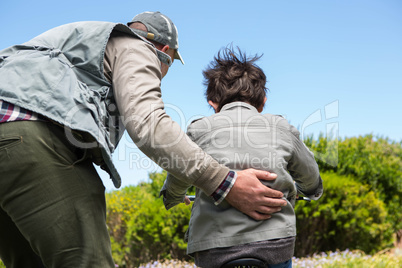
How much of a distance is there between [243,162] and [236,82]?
623 millimetres

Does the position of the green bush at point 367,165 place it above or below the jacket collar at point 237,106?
below

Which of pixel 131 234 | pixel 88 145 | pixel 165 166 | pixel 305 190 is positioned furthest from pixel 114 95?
pixel 131 234

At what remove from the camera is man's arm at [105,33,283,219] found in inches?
75.0

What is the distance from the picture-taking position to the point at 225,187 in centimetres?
202

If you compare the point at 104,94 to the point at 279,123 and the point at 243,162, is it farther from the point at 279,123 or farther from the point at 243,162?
the point at 279,123

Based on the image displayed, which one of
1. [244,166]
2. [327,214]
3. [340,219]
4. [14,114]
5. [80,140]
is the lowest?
[340,219]

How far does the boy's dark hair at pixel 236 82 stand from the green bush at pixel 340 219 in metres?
A: 4.62

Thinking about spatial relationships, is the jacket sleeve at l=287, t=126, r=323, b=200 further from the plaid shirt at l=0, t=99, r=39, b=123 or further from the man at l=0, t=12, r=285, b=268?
the plaid shirt at l=0, t=99, r=39, b=123

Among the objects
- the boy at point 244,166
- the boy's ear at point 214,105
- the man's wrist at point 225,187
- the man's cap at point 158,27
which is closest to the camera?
the man's wrist at point 225,187

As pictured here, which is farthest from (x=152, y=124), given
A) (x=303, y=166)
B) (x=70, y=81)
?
(x=303, y=166)

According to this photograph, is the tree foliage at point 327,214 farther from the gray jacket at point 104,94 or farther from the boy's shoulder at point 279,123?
the gray jacket at point 104,94

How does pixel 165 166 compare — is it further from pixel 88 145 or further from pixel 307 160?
Answer: pixel 307 160

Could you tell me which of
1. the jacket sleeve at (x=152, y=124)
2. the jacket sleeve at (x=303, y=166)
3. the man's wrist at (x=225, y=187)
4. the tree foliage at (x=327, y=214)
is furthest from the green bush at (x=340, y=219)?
the jacket sleeve at (x=152, y=124)

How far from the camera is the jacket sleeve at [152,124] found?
1905 millimetres
